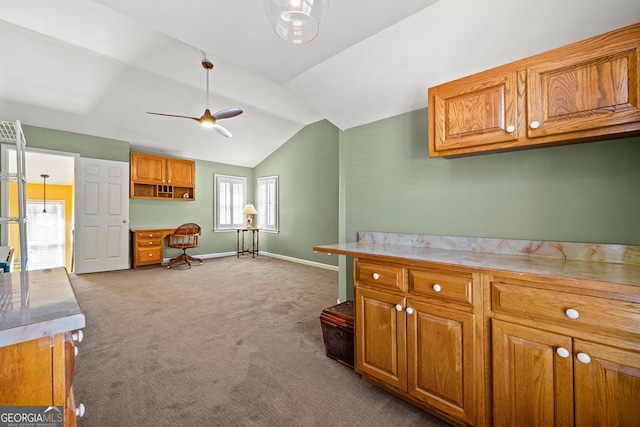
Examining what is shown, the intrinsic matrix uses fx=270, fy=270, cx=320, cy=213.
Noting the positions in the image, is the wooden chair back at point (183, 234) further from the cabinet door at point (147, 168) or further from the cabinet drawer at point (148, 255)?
the cabinet door at point (147, 168)

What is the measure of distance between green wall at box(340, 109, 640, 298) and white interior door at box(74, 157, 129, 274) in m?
4.88

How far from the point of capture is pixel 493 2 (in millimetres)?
1562

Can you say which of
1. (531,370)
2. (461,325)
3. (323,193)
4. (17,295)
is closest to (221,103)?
(323,193)

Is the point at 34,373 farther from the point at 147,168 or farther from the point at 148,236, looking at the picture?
the point at 147,168

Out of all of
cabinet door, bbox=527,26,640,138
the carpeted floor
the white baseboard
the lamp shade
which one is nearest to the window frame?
the lamp shade

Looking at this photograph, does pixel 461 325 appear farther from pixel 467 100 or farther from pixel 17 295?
pixel 17 295

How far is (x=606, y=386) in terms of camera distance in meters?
1.06

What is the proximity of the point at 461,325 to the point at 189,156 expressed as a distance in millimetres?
6777

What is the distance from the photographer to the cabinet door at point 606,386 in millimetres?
1021

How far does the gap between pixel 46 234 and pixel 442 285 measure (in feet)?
34.6

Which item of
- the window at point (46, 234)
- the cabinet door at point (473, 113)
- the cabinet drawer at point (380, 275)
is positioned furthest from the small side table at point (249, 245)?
the cabinet door at point (473, 113)

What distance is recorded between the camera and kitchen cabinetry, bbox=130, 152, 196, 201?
5.65 metres

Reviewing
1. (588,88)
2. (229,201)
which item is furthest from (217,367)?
(229,201)

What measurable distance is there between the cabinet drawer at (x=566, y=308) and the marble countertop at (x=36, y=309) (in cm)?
158
